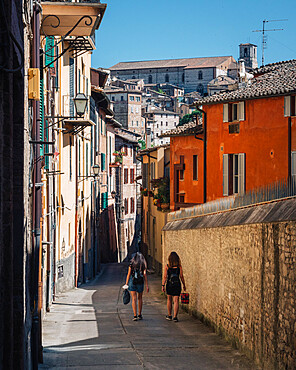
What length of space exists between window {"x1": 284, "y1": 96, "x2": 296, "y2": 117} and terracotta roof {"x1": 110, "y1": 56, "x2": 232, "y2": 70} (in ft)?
494

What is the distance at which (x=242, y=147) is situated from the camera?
24.5 m

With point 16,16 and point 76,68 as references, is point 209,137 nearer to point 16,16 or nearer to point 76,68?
point 76,68

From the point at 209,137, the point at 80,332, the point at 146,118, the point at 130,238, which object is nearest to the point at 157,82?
the point at 146,118

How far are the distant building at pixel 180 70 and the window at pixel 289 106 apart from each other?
467 feet

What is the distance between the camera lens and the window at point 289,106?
2217 centimetres

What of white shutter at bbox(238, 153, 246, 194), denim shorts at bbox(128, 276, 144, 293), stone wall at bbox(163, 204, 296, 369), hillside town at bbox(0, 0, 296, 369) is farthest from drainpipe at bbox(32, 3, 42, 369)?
white shutter at bbox(238, 153, 246, 194)

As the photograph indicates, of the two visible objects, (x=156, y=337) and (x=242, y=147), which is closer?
(x=156, y=337)

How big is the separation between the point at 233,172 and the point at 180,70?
15876 cm

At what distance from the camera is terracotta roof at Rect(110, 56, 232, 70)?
172875 mm

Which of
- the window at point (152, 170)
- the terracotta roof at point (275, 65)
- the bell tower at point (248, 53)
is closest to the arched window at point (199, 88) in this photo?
the bell tower at point (248, 53)

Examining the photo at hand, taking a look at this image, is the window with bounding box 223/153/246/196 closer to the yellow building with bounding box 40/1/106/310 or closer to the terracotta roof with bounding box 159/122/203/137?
the terracotta roof with bounding box 159/122/203/137

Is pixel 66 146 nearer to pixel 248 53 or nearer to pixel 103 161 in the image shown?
pixel 103 161

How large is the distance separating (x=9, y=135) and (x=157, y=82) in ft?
589

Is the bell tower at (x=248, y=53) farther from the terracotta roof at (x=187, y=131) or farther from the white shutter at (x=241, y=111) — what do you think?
the white shutter at (x=241, y=111)
